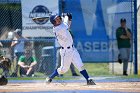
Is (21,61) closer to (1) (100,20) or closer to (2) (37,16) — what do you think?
(2) (37,16)

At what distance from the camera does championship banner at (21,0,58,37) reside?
16.1m

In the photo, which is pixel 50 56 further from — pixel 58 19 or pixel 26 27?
pixel 58 19

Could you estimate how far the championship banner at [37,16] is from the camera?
52.8ft

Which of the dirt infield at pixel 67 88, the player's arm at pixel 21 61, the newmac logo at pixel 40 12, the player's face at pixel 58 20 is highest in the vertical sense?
the newmac logo at pixel 40 12

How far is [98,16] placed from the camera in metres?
16.7

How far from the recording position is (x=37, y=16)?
16172 mm

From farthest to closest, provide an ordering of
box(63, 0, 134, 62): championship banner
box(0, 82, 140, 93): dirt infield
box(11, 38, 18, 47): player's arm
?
box(63, 0, 134, 62): championship banner, box(11, 38, 18, 47): player's arm, box(0, 82, 140, 93): dirt infield

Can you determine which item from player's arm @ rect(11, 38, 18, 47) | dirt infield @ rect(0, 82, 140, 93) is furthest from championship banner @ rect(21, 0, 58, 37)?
dirt infield @ rect(0, 82, 140, 93)

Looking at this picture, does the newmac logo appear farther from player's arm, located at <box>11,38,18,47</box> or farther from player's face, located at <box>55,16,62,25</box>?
player's face, located at <box>55,16,62,25</box>

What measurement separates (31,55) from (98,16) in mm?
2593

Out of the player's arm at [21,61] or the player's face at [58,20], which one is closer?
the player's face at [58,20]

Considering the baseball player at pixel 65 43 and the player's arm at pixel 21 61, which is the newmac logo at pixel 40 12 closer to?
the player's arm at pixel 21 61

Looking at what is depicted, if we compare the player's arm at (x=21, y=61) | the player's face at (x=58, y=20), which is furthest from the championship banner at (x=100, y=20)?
the player's face at (x=58, y=20)

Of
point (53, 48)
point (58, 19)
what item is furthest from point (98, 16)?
point (58, 19)
